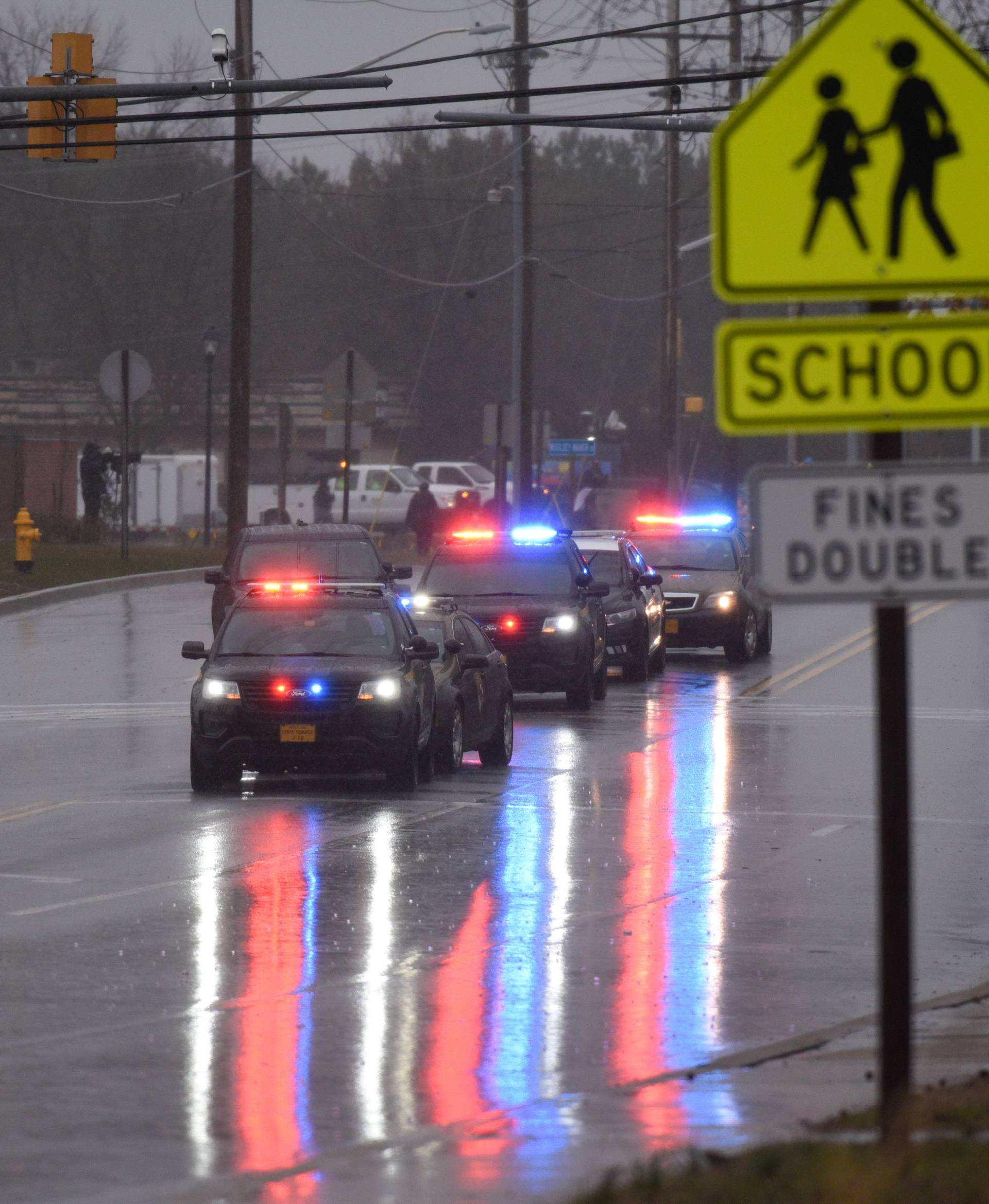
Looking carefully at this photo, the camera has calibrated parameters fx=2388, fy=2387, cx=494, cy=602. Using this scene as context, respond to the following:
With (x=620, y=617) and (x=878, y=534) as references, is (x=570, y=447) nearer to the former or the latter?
(x=620, y=617)

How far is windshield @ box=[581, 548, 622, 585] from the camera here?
29.4 meters

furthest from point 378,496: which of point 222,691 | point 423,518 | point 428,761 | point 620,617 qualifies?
point 222,691

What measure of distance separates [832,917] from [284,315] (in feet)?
278

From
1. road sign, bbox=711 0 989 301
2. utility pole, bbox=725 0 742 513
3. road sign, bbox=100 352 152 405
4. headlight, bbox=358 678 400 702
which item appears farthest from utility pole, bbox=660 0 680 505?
road sign, bbox=711 0 989 301

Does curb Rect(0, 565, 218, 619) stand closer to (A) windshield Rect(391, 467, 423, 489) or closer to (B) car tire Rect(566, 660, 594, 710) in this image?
(B) car tire Rect(566, 660, 594, 710)

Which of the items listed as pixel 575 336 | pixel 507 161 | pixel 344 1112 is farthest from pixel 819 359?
pixel 575 336

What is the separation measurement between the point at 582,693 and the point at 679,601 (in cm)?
684

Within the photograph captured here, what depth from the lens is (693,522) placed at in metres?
33.9

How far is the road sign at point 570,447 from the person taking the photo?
56.2 metres

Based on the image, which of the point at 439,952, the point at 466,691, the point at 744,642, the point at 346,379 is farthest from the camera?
the point at 346,379

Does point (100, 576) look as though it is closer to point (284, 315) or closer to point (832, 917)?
point (832, 917)

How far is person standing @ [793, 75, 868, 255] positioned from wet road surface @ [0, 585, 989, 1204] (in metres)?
2.76

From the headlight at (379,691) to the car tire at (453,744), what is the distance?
138cm

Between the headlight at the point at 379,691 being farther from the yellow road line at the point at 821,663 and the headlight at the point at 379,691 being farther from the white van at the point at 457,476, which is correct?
the white van at the point at 457,476
